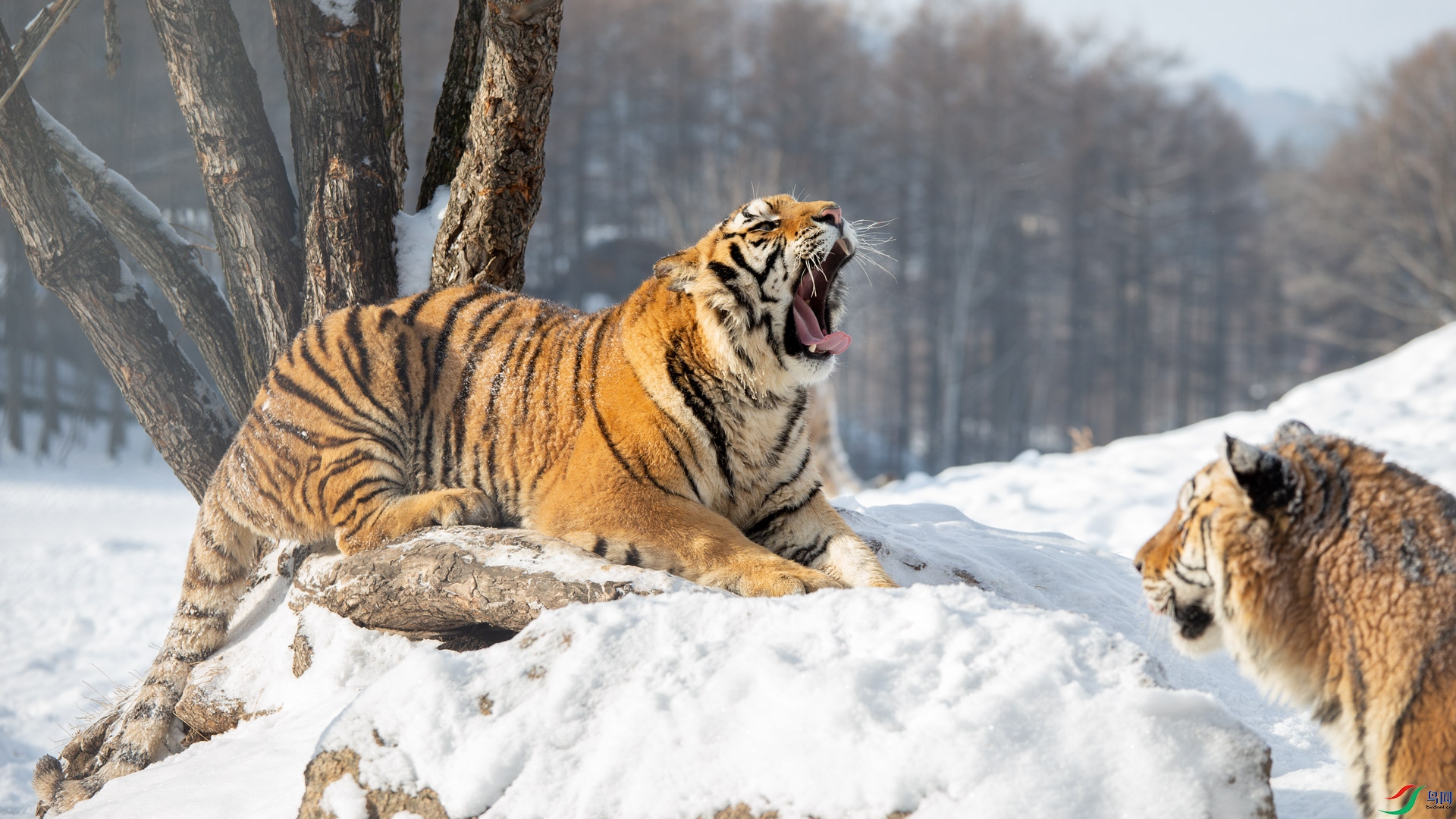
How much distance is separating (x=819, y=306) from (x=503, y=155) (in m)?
1.65

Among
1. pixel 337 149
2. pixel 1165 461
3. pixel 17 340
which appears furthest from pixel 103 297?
pixel 17 340

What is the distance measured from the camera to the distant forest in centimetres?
2730

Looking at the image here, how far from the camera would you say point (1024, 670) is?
2023 millimetres

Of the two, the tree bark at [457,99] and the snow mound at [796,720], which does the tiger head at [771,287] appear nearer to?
the snow mound at [796,720]

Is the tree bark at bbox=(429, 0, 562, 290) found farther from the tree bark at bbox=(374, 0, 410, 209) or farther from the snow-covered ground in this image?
the snow-covered ground

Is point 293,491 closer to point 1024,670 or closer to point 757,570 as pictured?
point 757,570

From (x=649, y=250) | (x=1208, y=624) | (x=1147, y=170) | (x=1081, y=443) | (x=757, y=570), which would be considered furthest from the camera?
(x=1147, y=170)

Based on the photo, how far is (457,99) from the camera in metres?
5.00

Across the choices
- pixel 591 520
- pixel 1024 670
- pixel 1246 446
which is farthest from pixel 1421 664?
pixel 591 520

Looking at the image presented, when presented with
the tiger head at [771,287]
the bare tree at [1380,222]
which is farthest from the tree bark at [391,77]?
the bare tree at [1380,222]

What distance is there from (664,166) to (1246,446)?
28.7m

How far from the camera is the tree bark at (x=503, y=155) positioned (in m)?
3.96

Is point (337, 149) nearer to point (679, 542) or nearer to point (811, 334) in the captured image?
point (811, 334)

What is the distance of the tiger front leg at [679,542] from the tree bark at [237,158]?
236 centimetres
